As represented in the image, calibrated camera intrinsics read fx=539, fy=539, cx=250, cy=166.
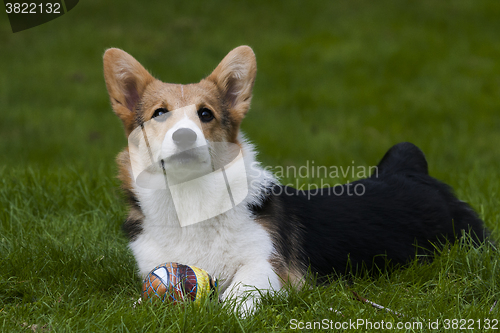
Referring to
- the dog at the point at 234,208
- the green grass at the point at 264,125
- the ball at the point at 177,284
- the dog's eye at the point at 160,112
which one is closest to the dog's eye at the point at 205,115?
the dog at the point at 234,208

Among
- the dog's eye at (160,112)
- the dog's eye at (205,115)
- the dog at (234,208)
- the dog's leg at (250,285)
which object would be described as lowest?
the dog's leg at (250,285)

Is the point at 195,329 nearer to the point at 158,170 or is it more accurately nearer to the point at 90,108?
the point at 158,170

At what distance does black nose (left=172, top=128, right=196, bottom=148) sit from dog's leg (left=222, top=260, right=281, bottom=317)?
78 cm

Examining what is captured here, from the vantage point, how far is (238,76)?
142 inches

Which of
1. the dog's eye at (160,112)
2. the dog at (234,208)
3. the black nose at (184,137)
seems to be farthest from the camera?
the dog's eye at (160,112)

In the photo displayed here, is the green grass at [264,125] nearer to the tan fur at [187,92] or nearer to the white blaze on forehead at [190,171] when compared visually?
the white blaze on forehead at [190,171]

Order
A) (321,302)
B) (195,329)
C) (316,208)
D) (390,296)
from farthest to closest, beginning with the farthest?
(316,208) < (390,296) < (321,302) < (195,329)

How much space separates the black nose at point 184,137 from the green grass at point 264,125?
0.89 m

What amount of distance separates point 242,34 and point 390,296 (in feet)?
32.9

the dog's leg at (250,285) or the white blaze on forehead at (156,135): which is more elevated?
the white blaze on forehead at (156,135)

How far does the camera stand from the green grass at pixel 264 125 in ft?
9.89

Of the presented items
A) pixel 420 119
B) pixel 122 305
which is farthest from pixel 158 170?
pixel 420 119

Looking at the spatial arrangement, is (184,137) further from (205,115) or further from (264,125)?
(264,125)

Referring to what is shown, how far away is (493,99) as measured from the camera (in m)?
9.89
